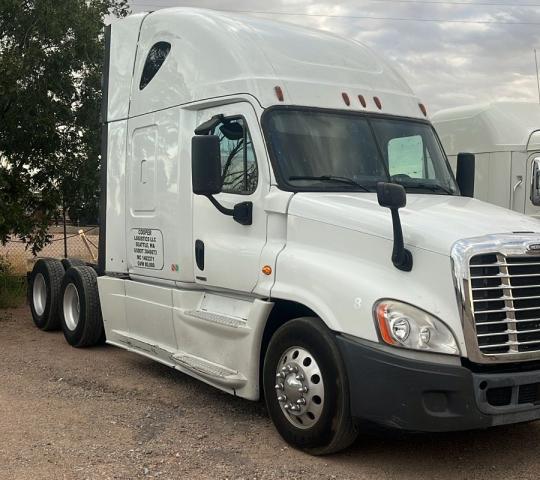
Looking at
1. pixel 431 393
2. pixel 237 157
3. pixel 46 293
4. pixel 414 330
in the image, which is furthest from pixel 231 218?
pixel 46 293

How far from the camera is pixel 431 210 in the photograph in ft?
16.3

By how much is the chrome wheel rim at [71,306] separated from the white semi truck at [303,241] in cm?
110

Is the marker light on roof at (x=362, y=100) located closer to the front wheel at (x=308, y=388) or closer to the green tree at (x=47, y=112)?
the front wheel at (x=308, y=388)

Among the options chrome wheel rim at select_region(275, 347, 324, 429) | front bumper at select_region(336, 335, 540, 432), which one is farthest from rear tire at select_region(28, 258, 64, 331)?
front bumper at select_region(336, 335, 540, 432)

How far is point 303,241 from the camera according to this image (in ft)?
16.8

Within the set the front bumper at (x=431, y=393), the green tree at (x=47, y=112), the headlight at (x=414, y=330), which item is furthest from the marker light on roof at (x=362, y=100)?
the green tree at (x=47, y=112)

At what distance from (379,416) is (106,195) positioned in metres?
4.32

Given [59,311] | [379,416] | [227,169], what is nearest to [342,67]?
[227,169]

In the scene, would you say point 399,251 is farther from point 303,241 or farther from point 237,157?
point 237,157

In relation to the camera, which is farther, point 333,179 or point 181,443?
point 333,179

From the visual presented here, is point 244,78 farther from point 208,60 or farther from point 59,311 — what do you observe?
point 59,311

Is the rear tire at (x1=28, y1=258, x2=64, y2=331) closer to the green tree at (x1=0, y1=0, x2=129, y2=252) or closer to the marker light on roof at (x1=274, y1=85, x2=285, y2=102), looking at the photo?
the green tree at (x1=0, y1=0, x2=129, y2=252)

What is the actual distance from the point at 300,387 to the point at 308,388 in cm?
7

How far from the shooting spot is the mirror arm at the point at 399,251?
4.42 meters
